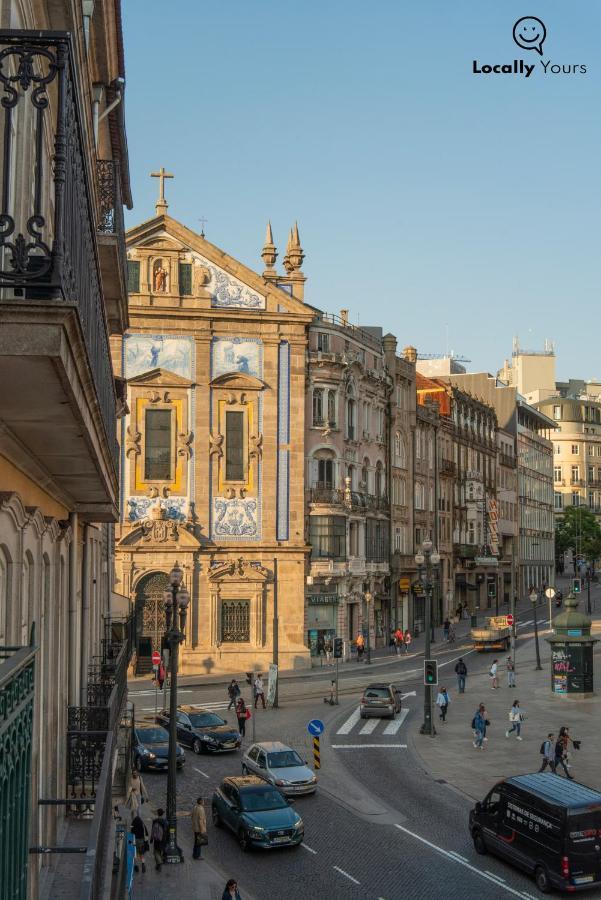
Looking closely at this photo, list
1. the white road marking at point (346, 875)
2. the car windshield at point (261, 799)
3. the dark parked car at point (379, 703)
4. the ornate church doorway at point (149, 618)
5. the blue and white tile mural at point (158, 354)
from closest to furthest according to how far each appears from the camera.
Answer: the white road marking at point (346, 875)
the car windshield at point (261, 799)
the dark parked car at point (379, 703)
the ornate church doorway at point (149, 618)
the blue and white tile mural at point (158, 354)

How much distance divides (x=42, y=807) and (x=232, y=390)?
4790 centimetres

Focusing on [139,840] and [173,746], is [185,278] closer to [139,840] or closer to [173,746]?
[173,746]

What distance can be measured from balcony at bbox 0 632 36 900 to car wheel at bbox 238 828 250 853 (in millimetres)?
20350

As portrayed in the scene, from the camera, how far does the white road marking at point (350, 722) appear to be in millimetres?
39844

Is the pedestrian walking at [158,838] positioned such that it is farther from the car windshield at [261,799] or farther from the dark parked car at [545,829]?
the dark parked car at [545,829]

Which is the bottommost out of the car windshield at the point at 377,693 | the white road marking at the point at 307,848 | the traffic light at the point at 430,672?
the white road marking at the point at 307,848

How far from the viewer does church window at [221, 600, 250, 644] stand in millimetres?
56750

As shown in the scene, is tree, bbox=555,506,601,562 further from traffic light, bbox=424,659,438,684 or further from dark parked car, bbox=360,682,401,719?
traffic light, bbox=424,659,438,684

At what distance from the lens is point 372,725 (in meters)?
41.1

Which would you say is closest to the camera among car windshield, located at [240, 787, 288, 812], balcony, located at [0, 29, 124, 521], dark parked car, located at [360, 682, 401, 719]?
balcony, located at [0, 29, 124, 521]

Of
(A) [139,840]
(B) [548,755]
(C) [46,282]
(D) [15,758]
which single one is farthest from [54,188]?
(B) [548,755]

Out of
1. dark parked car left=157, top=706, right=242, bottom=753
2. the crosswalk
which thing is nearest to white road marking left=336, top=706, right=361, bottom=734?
the crosswalk

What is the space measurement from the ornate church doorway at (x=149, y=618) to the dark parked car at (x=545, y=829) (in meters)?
33.5

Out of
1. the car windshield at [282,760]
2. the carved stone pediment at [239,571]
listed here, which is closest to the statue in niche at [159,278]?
the carved stone pediment at [239,571]
